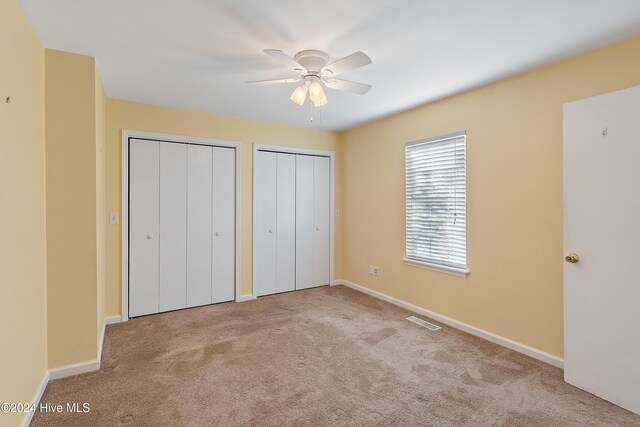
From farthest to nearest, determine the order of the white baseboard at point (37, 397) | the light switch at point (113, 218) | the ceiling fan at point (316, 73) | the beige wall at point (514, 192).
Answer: the light switch at point (113, 218), the beige wall at point (514, 192), the ceiling fan at point (316, 73), the white baseboard at point (37, 397)

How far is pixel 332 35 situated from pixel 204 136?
2405mm

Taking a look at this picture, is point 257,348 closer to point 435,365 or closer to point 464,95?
point 435,365

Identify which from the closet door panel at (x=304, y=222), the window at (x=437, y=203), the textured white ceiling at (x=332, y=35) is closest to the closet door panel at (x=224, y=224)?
the closet door panel at (x=304, y=222)

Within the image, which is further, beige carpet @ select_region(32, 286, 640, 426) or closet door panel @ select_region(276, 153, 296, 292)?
closet door panel @ select_region(276, 153, 296, 292)

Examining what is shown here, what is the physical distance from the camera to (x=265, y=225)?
4.52 meters

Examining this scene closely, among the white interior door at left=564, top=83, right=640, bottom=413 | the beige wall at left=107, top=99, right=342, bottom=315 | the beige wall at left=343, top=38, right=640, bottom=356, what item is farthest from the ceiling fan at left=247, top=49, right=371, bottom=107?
the beige wall at left=107, top=99, right=342, bottom=315

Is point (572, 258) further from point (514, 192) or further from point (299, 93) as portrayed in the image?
point (299, 93)

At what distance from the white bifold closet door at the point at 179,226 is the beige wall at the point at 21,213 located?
136cm

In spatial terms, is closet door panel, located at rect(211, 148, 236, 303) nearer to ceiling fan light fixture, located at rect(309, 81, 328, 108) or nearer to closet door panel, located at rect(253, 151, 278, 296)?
closet door panel, located at rect(253, 151, 278, 296)

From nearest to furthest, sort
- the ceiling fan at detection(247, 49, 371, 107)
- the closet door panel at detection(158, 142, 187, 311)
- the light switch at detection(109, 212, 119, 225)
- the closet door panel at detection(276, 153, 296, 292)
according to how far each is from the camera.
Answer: the ceiling fan at detection(247, 49, 371, 107)
the light switch at detection(109, 212, 119, 225)
the closet door panel at detection(158, 142, 187, 311)
the closet door panel at detection(276, 153, 296, 292)

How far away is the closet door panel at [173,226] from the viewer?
382cm

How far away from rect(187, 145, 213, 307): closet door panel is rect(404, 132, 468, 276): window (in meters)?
2.48

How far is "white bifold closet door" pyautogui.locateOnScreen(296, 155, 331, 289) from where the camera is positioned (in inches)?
190

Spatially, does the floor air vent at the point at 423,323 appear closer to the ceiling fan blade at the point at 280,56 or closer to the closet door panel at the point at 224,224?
the closet door panel at the point at 224,224
